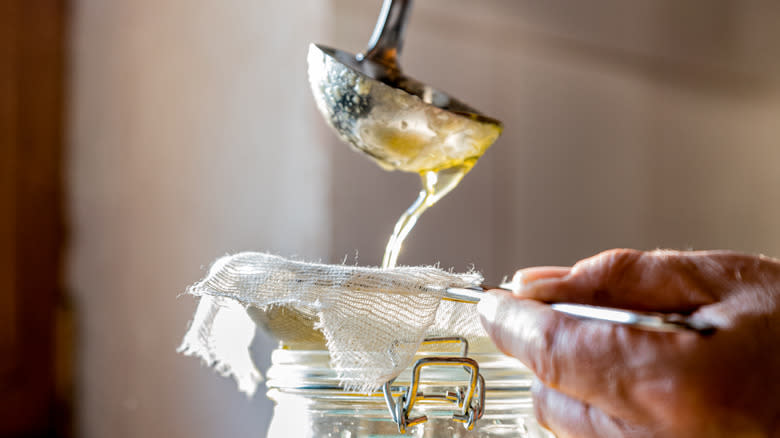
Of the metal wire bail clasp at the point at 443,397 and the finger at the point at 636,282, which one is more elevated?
the finger at the point at 636,282

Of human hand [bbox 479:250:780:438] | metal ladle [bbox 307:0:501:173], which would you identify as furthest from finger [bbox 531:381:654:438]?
metal ladle [bbox 307:0:501:173]

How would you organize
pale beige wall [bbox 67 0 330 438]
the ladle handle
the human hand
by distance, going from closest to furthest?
1. the human hand
2. the ladle handle
3. pale beige wall [bbox 67 0 330 438]

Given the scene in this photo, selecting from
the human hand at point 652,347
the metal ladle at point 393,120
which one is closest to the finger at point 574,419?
the human hand at point 652,347

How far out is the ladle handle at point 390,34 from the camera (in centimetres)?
29

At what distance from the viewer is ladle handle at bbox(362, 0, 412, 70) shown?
0.29 metres

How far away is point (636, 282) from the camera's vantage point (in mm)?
199

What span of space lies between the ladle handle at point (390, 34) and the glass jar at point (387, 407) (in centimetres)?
14

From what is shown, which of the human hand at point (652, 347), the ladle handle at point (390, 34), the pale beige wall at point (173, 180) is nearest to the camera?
the human hand at point (652, 347)

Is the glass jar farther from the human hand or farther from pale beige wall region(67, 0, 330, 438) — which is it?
pale beige wall region(67, 0, 330, 438)

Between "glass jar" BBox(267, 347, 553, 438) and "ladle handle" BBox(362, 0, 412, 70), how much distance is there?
136mm

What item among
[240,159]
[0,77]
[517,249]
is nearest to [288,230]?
[240,159]

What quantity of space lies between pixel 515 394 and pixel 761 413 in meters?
0.08

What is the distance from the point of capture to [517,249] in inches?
27.4

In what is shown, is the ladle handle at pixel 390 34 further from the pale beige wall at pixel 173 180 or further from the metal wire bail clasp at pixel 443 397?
the pale beige wall at pixel 173 180
